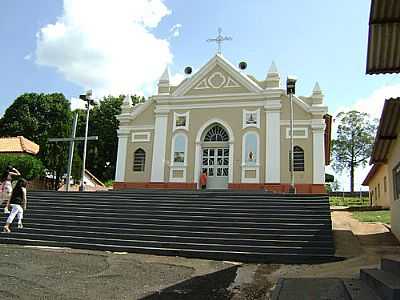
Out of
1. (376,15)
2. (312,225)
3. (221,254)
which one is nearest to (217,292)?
(221,254)

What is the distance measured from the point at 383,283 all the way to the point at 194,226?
6928 millimetres

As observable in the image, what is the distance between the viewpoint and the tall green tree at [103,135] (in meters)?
45.9

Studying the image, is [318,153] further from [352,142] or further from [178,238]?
[352,142]


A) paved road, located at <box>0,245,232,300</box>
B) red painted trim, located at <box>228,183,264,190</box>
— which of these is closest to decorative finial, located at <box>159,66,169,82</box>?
red painted trim, located at <box>228,183,264,190</box>

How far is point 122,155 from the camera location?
2398 centimetres

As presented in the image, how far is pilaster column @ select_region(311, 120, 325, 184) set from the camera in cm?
2081

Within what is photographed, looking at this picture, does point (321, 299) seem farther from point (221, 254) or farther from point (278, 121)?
point (278, 121)

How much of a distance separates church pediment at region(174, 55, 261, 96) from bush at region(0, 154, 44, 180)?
1068cm

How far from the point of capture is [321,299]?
5438mm

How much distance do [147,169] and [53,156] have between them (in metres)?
8.73

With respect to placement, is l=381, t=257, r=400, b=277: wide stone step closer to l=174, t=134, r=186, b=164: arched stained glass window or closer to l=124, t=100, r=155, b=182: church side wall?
l=174, t=134, r=186, b=164: arched stained glass window

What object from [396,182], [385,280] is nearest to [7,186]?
[396,182]

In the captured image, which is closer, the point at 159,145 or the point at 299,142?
the point at 299,142

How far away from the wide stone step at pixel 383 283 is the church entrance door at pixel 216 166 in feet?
51.8
